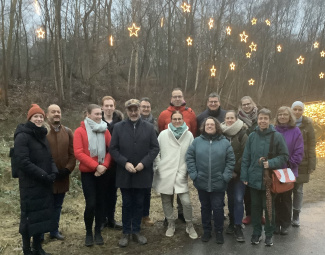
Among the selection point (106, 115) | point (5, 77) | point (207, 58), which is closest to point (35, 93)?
point (5, 77)

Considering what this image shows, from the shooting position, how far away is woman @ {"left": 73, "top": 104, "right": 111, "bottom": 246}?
4.41m

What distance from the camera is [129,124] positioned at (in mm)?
4668

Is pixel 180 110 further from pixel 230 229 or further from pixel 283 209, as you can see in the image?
pixel 283 209

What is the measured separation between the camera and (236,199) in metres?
4.87

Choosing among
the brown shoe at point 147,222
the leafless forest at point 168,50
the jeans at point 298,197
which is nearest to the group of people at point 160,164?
the brown shoe at point 147,222

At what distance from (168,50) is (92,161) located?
83.1 feet

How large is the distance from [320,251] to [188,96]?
72.6ft

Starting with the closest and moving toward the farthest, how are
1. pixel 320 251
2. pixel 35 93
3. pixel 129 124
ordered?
pixel 320 251 → pixel 129 124 → pixel 35 93

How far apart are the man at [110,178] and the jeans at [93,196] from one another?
23cm

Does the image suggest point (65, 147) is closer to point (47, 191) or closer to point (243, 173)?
point (47, 191)

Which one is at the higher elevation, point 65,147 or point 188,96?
point 188,96

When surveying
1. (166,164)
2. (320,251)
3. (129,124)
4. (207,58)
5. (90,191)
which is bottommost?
(320,251)

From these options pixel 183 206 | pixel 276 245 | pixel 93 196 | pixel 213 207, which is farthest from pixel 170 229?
pixel 276 245

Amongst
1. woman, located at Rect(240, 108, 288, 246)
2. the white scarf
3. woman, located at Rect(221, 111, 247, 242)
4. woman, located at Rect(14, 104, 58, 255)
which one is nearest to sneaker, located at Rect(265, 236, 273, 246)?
woman, located at Rect(240, 108, 288, 246)
